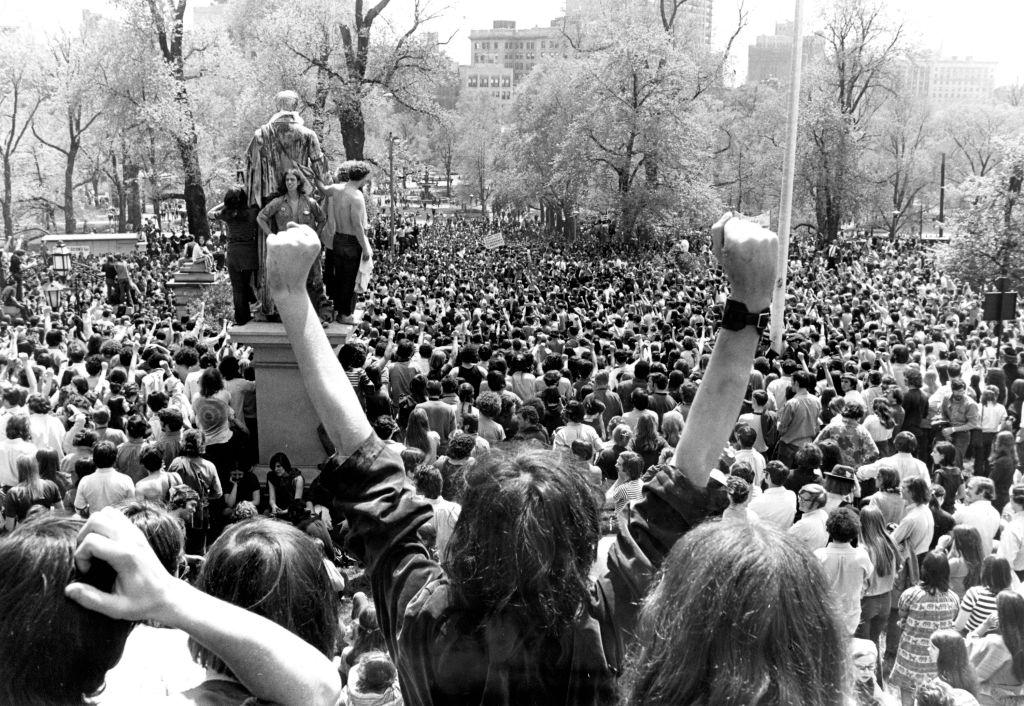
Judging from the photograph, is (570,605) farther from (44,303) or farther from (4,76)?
(4,76)

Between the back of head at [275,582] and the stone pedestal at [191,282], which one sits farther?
the stone pedestal at [191,282]

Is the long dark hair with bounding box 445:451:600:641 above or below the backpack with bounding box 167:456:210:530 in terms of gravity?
above

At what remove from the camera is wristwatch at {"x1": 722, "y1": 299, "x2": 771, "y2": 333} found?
6.31ft

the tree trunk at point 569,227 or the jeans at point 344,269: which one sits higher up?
the jeans at point 344,269

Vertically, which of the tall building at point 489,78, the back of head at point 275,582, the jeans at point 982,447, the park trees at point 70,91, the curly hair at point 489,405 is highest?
the tall building at point 489,78

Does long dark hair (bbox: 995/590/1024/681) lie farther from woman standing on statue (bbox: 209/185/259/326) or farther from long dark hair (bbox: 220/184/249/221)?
long dark hair (bbox: 220/184/249/221)

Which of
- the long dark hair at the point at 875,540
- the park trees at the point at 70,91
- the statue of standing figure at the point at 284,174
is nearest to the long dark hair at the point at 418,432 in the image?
the statue of standing figure at the point at 284,174

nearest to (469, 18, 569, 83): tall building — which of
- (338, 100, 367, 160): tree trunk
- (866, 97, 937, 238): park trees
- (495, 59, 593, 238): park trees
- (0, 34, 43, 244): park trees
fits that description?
(866, 97, 937, 238): park trees

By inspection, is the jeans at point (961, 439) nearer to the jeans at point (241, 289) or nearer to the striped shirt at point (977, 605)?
the striped shirt at point (977, 605)

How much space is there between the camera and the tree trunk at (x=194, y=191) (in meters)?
35.8

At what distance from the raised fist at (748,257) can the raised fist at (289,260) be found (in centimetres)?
83

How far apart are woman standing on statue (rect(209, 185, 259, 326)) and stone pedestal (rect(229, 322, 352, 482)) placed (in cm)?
79

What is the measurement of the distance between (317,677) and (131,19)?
3876 centimetres

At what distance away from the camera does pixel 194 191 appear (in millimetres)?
36281
